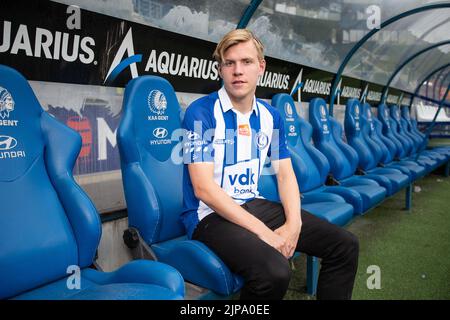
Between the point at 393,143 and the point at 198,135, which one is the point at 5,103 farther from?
the point at 393,143

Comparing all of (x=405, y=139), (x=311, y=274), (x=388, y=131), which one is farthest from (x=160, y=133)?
(x=405, y=139)

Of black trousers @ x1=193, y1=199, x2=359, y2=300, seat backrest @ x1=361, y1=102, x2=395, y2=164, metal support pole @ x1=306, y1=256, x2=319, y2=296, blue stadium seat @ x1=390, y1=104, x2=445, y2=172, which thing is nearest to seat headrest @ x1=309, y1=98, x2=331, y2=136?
seat backrest @ x1=361, y1=102, x2=395, y2=164

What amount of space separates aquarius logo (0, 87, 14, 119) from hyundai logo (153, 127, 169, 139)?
682 millimetres

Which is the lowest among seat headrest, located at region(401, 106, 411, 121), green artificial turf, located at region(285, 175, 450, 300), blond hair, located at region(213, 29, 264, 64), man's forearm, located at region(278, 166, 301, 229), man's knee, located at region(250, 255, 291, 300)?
green artificial turf, located at region(285, 175, 450, 300)

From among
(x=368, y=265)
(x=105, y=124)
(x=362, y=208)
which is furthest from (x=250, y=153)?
(x=368, y=265)

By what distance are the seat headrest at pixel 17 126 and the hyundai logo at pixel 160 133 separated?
22.9 inches

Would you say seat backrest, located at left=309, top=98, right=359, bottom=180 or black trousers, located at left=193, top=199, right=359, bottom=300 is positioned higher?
seat backrest, located at left=309, top=98, right=359, bottom=180

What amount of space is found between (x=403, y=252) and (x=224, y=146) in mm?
1996

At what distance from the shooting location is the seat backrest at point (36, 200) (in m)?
1.28

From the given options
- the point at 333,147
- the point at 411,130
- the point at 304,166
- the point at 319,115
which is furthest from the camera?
the point at 411,130

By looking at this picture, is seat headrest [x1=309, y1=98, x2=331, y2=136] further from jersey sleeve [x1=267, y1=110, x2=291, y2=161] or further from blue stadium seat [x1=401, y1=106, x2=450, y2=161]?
blue stadium seat [x1=401, y1=106, x2=450, y2=161]

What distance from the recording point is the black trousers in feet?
4.27

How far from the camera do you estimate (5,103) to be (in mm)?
1343

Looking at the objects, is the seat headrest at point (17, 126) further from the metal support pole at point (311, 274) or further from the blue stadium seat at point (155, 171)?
the metal support pole at point (311, 274)
